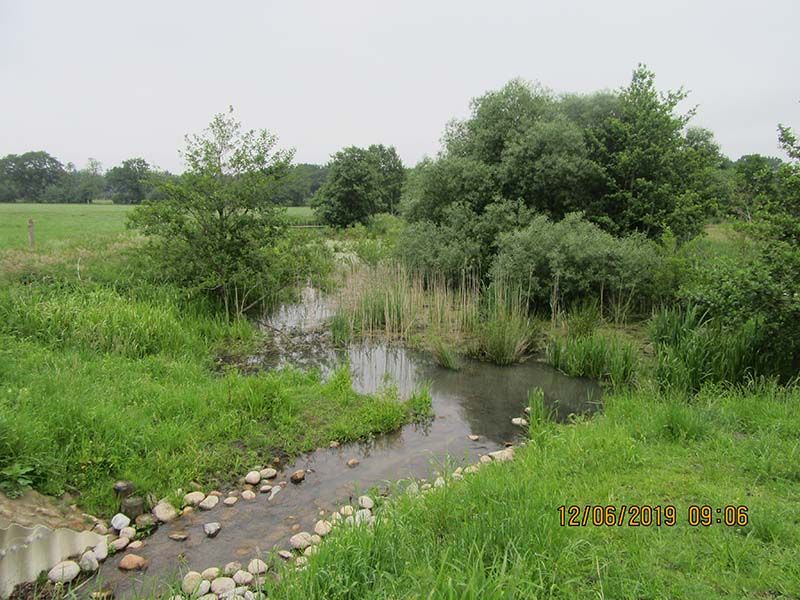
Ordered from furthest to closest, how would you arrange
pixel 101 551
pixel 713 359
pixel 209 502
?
pixel 713 359 → pixel 209 502 → pixel 101 551

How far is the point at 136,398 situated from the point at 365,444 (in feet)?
8.97

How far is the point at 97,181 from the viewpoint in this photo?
71.0m

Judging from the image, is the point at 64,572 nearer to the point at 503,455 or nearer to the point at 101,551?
the point at 101,551

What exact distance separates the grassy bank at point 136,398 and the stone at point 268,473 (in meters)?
0.20

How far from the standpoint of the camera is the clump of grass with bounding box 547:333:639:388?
7211 millimetres

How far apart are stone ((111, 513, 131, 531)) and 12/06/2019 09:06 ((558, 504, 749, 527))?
11.3 feet

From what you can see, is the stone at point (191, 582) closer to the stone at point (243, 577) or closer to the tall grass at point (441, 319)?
the stone at point (243, 577)

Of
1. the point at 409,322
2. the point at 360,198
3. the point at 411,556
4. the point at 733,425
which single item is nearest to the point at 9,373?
the point at 411,556

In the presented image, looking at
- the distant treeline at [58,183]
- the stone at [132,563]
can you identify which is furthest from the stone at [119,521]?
the distant treeline at [58,183]

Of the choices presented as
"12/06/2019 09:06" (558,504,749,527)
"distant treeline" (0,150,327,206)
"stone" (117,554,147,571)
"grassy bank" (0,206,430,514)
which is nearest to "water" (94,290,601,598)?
"stone" (117,554,147,571)

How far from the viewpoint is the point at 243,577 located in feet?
11.3

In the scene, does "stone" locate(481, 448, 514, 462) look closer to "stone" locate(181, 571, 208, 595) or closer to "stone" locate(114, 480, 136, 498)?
"stone" locate(181, 571, 208, 595)

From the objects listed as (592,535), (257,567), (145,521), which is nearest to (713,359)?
(592,535)

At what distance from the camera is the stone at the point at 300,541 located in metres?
3.86
